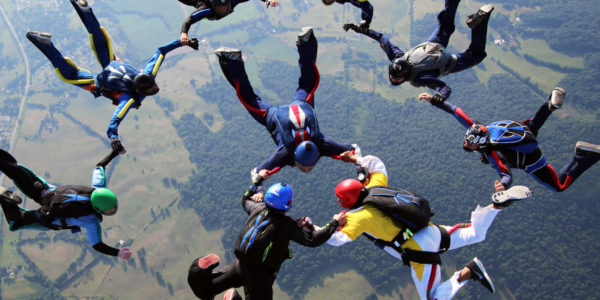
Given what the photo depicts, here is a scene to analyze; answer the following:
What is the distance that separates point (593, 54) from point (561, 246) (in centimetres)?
7287

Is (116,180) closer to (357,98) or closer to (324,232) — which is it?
(357,98)

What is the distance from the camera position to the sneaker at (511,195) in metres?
11.1

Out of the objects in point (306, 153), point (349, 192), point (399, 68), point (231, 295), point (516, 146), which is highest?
point (399, 68)

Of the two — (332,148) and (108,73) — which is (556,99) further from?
(108,73)

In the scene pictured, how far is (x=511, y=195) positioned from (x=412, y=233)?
9.28 ft

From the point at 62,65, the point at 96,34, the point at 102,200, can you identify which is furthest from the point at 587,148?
the point at 62,65

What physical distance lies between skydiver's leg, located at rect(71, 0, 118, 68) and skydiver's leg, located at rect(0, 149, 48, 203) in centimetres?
410

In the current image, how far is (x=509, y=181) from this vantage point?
12148 millimetres

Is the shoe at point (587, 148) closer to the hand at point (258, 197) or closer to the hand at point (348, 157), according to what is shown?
the hand at point (348, 157)

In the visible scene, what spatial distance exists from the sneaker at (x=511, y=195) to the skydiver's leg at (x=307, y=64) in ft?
19.5

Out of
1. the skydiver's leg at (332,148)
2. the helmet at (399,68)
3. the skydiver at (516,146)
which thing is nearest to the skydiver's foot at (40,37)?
the skydiver's leg at (332,148)

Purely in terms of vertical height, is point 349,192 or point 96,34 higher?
point 96,34

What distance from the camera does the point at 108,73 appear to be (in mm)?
13312

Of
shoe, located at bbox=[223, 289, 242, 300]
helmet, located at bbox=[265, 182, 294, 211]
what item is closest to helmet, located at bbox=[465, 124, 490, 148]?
helmet, located at bbox=[265, 182, 294, 211]
